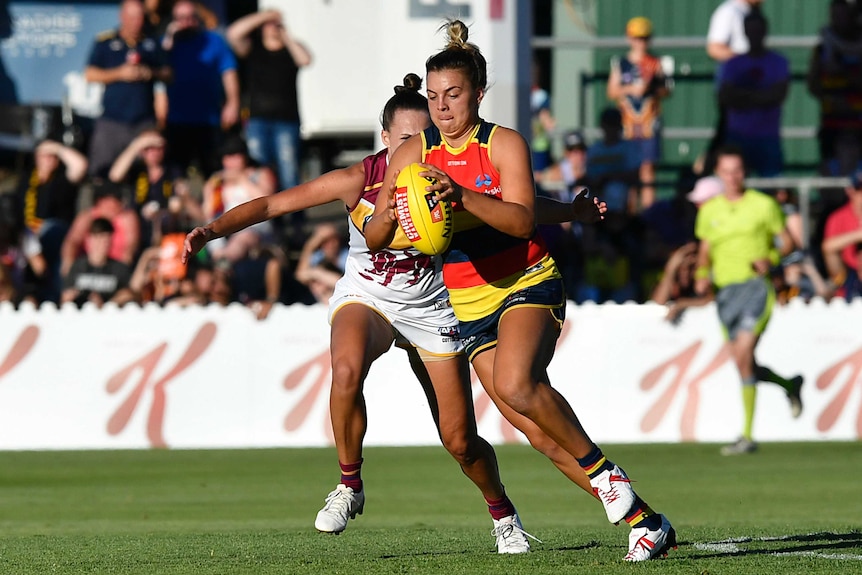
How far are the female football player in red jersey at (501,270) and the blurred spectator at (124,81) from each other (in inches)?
418

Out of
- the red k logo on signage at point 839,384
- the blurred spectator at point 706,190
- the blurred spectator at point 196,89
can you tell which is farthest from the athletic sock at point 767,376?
the blurred spectator at point 196,89

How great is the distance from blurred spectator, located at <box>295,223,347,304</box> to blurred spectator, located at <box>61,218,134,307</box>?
1.73m

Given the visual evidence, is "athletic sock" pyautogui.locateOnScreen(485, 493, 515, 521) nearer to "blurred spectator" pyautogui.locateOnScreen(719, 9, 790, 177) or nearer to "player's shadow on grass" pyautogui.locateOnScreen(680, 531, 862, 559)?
"player's shadow on grass" pyautogui.locateOnScreen(680, 531, 862, 559)

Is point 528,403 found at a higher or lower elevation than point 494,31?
lower

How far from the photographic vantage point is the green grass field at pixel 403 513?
7000mm

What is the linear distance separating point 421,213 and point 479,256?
643 millimetres

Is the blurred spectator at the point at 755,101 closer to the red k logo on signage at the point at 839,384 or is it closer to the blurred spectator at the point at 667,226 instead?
the blurred spectator at the point at 667,226

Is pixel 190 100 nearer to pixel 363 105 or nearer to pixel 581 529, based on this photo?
pixel 363 105

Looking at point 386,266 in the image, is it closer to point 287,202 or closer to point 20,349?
point 287,202

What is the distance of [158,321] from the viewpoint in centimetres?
1514

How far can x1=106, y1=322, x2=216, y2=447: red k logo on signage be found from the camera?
1514cm

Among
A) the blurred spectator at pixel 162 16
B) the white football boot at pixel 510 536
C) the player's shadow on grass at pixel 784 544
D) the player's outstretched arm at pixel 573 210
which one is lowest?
the player's shadow on grass at pixel 784 544

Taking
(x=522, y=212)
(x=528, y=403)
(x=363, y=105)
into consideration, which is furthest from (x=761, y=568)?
(x=363, y=105)

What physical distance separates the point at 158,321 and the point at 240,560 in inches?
324
